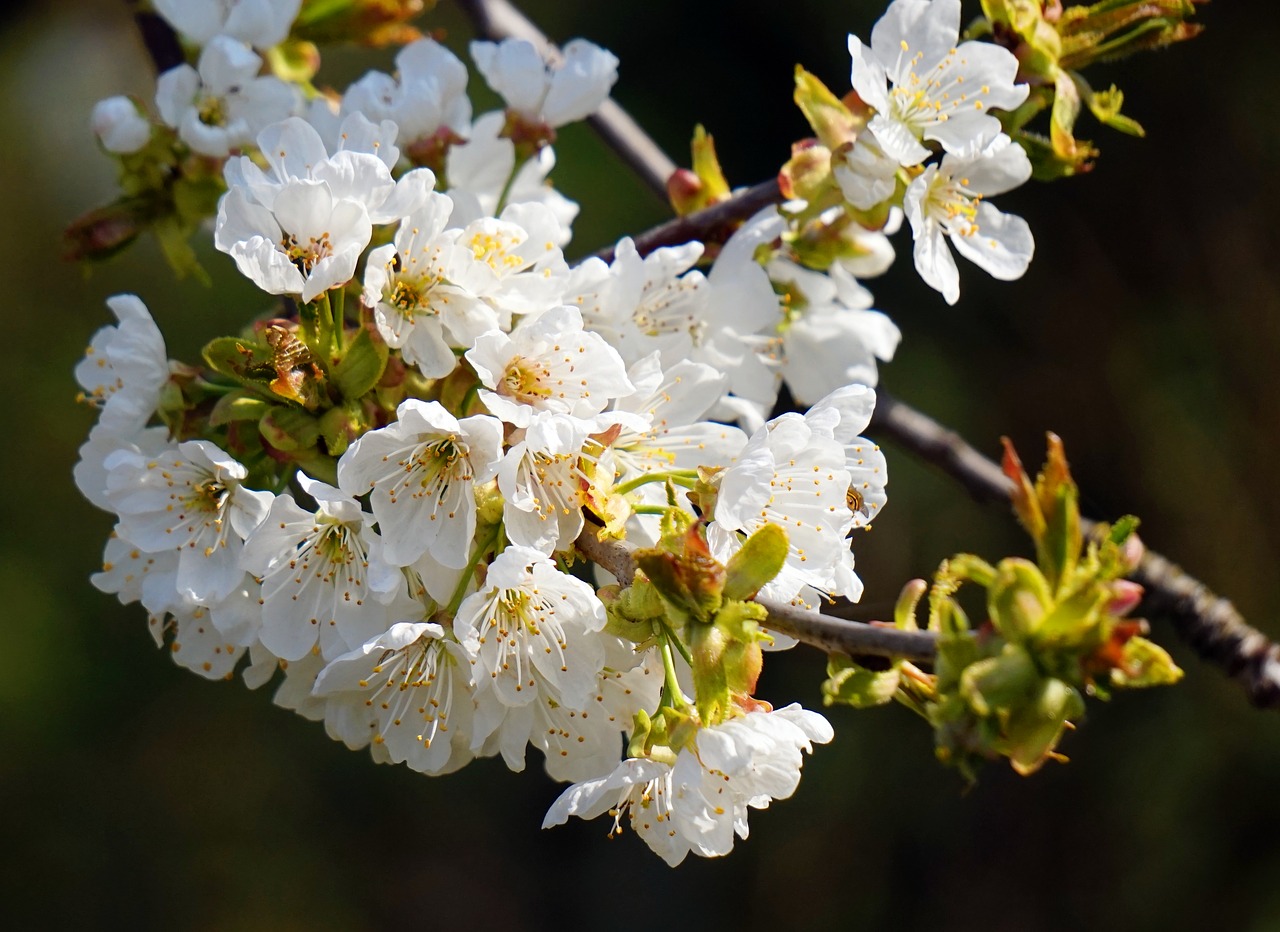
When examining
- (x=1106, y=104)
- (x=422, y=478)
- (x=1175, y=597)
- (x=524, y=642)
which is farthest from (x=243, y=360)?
(x=1175, y=597)

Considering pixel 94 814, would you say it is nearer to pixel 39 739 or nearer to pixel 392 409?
pixel 39 739

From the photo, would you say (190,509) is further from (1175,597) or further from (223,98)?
(1175,597)

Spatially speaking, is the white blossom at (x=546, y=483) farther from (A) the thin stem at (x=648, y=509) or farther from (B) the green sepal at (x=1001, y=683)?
(B) the green sepal at (x=1001, y=683)

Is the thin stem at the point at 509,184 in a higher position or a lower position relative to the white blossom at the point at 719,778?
higher

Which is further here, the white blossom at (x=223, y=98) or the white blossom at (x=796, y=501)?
the white blossom at (x=223, y=98)

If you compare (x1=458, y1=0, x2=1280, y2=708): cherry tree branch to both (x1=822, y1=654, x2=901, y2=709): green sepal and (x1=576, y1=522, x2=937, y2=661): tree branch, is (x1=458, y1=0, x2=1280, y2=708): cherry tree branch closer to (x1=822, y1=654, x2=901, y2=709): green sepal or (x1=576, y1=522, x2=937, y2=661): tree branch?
(x1=576, y1=522, x2=937, y2=661): tree branch

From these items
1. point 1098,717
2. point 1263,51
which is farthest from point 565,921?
point 1263,51

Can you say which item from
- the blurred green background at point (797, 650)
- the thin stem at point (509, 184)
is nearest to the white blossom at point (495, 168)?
the thin stem at point (509, 184)
